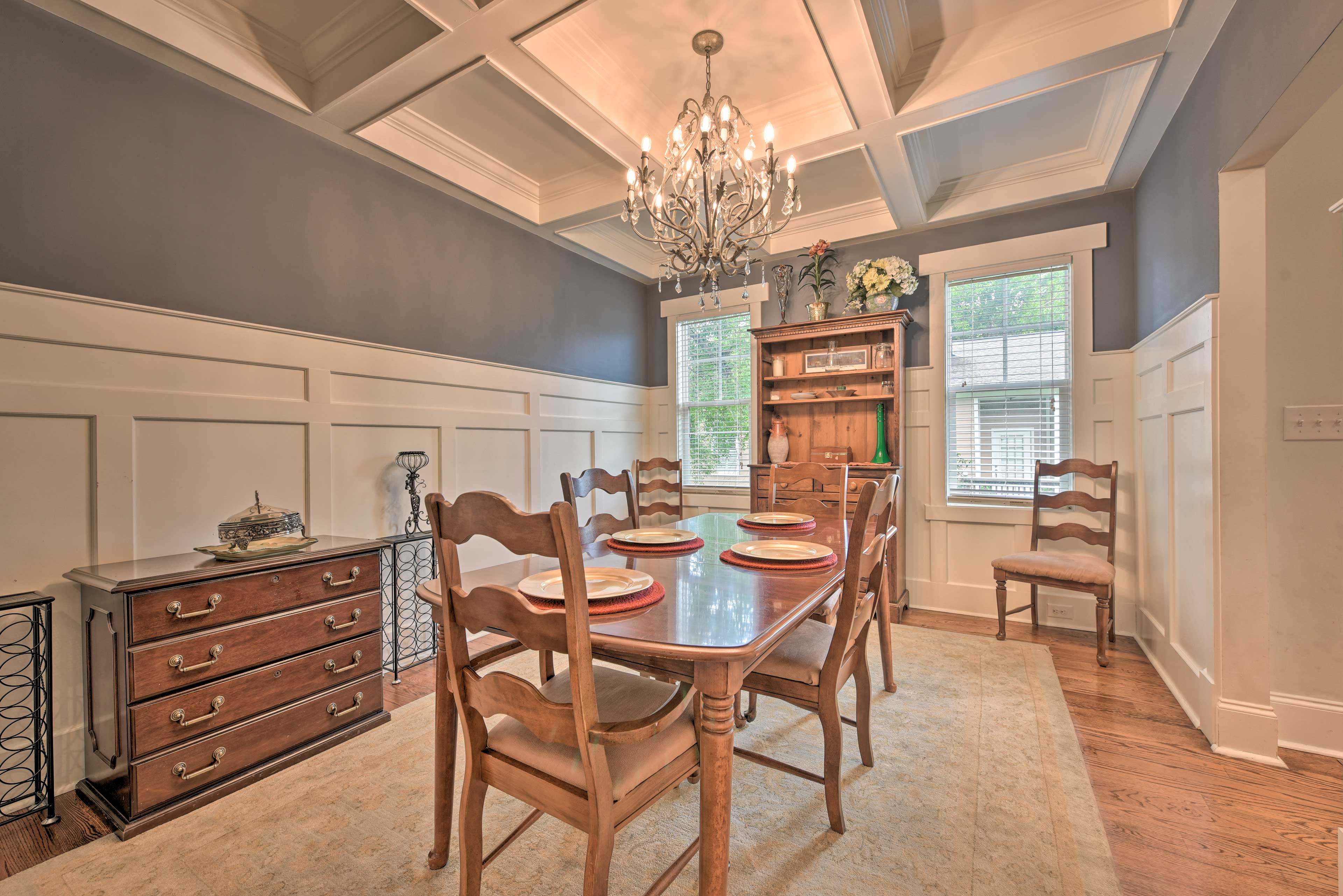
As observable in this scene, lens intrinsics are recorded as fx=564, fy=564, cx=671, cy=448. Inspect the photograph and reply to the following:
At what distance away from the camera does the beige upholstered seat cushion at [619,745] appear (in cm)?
117

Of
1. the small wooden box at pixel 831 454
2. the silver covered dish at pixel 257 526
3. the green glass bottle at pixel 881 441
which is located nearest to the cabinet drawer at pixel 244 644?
the silver covered dish at pixel 257 526

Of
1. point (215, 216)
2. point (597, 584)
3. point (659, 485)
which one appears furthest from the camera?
point (659, 485)

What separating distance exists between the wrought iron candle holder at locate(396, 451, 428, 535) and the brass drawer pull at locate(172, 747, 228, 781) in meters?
1.22

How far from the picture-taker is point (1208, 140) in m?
2.19

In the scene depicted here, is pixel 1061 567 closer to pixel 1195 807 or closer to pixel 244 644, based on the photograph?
pixel 1195 807

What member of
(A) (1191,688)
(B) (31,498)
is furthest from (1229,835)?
(B) (31,498)

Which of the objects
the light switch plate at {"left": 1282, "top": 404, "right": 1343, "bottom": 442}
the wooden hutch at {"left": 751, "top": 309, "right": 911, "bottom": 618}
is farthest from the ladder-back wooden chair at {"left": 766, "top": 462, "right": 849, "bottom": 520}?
the light switch plate at {"left": 1282, "top": 404, "right": 1343, "bottom": 442}

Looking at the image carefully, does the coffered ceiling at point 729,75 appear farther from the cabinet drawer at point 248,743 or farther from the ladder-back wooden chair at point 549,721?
the cabinet drawer at point 248,743

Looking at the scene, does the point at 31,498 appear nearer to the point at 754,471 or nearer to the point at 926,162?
the point at 754,471

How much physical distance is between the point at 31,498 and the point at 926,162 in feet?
14.2

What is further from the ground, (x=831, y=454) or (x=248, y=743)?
(x=831, y=454)

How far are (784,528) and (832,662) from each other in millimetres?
846

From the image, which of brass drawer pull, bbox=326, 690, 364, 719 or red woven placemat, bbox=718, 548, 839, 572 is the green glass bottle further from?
brass drawer pull, bbox=326, 690, 364, 719

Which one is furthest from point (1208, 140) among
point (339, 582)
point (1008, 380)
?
point (339, 582)
